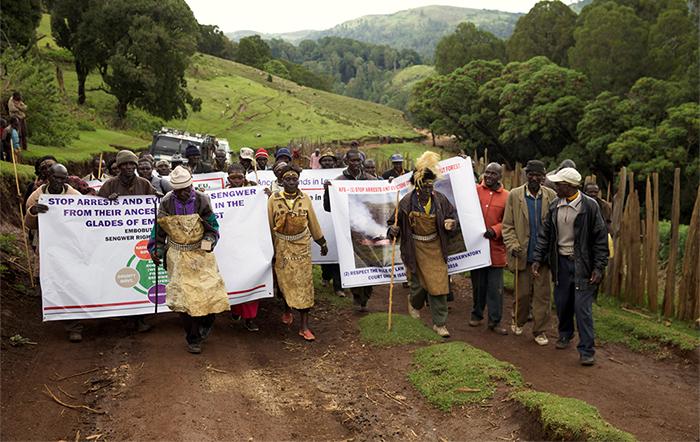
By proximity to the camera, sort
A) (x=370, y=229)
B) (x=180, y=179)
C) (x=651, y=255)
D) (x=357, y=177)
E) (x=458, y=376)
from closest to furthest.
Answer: (x=458, y=376) < (x=180, y=179) < (x=370, y=229) < (x=357, y=177) < (x=651, y=255)

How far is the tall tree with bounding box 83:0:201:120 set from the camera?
1308 inches

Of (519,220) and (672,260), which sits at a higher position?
(519,220)

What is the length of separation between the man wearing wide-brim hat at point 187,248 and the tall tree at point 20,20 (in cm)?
2268

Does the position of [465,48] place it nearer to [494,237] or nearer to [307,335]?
[494,237]

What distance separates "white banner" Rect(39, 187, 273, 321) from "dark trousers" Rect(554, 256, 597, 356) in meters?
3.37

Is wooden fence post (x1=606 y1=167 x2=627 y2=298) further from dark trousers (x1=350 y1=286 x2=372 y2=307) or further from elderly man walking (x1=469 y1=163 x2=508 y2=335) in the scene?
dark trousers (x1=350 y1=286 x2=372 y2=307)

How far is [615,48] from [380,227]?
27.0 metres

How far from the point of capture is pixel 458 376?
6430mm

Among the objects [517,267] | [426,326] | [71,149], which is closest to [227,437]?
[426,326]

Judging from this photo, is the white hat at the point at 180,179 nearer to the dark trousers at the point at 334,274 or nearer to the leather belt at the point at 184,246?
the leather belt at the point at 184,246

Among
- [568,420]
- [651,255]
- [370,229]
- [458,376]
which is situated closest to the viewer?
[568,420]

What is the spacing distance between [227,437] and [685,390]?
4874 mm

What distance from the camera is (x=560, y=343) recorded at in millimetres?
7914

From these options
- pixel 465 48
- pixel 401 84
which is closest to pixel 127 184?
pixel 465 48
